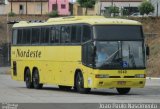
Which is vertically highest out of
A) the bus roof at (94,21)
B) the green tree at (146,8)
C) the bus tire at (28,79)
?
the bus roof at (94,21)

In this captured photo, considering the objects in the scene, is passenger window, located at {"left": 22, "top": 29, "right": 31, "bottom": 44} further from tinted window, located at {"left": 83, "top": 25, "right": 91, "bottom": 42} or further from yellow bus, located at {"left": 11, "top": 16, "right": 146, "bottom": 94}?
tinted window, located at {"left": 83, "top": 25, "right": 91, "bottom": 42}

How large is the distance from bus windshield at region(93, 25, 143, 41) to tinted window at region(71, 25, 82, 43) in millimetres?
1330

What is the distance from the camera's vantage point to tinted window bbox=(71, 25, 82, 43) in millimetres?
32125

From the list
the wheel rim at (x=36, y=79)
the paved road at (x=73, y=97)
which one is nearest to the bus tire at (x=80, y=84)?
the paved road at (x=73, y=97)

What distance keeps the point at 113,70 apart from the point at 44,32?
6.60 metres

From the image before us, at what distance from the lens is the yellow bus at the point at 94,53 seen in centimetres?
3073

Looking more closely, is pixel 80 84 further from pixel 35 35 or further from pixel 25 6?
pixel 25 6

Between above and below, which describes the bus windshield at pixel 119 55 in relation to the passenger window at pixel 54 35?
below

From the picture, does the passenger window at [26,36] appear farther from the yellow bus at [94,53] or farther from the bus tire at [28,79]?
the yellow bus at [94,53]

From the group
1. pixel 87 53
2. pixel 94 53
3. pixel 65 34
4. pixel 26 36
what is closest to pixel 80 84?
pixel 87 53

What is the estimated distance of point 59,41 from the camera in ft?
112

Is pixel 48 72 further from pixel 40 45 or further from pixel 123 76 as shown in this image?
Result: pixel 123 76

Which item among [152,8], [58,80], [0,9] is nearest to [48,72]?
[58,80]

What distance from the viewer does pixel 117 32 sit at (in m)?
31.2
